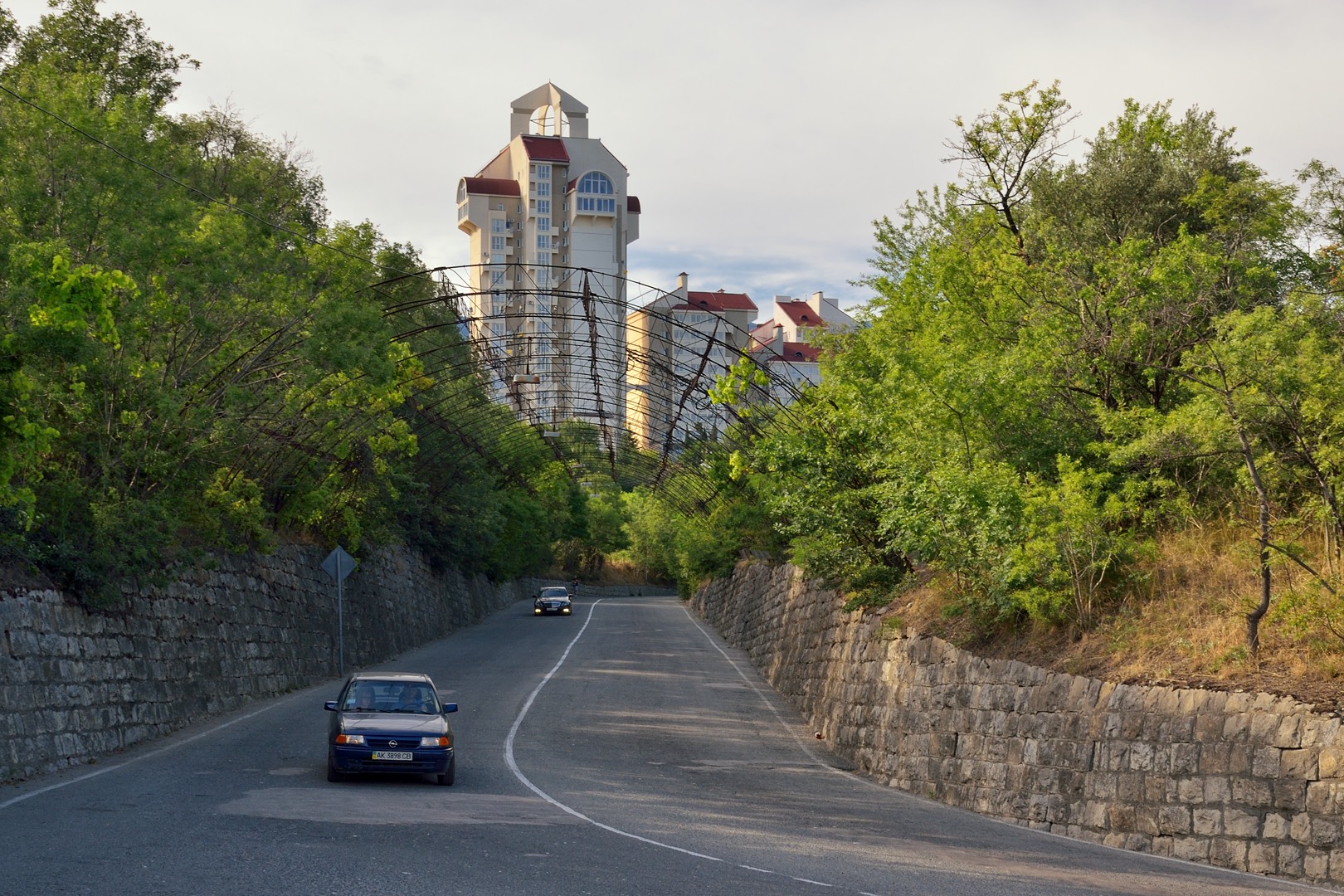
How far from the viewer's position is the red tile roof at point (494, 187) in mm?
119750

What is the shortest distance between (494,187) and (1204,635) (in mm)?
111914

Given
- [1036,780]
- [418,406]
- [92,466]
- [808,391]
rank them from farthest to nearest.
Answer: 1. [418,406]
2. [808,391]
3. [92,466]
4. [1036,780]

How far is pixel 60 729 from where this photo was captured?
58.5 ft

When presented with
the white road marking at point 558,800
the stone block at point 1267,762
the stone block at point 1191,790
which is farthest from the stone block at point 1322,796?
the white road marking at point 558,800

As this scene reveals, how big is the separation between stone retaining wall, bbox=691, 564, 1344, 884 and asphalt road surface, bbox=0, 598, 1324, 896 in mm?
446

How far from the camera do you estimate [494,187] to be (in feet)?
395

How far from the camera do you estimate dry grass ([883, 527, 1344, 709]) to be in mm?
12656

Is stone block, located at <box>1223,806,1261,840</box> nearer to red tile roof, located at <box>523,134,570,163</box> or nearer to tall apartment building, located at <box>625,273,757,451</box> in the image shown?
→ tall apartment building, located at <box>625,273,757,451</box>

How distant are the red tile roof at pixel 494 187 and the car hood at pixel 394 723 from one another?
10727cm

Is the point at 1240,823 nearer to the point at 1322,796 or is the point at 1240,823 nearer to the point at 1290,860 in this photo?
the point at 1290,860

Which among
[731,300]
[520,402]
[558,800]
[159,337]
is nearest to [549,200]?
[731,300]

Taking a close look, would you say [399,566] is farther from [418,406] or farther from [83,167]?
[83,167]

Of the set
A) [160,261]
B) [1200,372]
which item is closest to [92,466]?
[160,261]

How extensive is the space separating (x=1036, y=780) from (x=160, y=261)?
1628 cm
